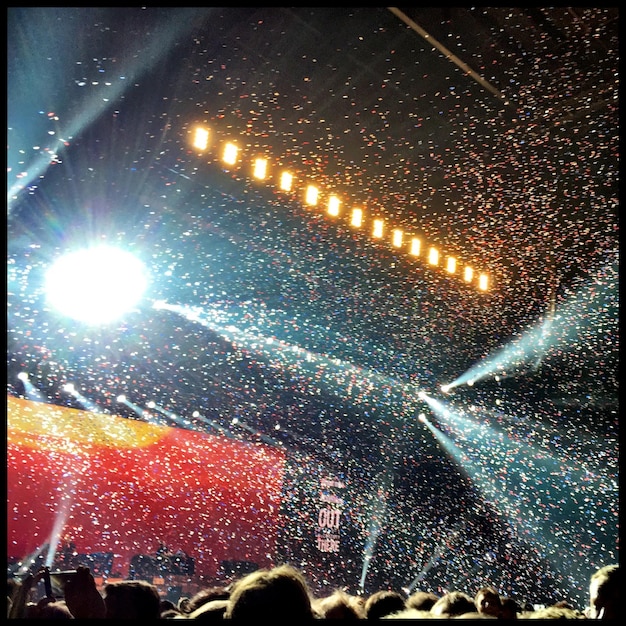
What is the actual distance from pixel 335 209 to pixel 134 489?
506 centimetres

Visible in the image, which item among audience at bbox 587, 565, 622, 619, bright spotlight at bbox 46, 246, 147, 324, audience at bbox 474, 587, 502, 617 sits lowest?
audience at bbox 474, 587, 502, 617

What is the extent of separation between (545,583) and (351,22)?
6.70 metres

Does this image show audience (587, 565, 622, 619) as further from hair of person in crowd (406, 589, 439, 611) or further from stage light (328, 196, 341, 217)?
stage light (328, 196, 341, 217)

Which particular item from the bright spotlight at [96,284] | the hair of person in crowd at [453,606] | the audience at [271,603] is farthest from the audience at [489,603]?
the bright spotlight at [96,284]

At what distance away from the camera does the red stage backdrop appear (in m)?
6.98

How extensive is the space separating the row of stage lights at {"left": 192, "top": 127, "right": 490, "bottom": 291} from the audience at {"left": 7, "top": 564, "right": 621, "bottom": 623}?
2.65m

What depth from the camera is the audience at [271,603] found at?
1091 millimetres

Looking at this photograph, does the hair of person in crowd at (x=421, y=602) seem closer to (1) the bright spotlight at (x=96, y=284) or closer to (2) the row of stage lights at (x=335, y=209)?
(2) the row of stage lights at (x=335, y=209)

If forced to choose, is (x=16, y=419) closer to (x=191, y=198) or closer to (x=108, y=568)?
(x=108, y=568)

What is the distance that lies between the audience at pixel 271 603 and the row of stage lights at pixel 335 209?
265cm

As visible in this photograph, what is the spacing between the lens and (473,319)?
630 centimetres

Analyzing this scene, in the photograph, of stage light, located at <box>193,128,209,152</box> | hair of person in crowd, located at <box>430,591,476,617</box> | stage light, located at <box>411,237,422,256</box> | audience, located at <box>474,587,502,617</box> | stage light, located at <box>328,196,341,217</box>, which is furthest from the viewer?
stage light, located at <box>411,237,422,256</box>

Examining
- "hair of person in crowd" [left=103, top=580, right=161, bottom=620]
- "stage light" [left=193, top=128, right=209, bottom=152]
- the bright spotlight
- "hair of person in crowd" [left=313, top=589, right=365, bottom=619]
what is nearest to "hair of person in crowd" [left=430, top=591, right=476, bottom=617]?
"hair of person in crowd" [left=313, top=589, right=365, bottom=619]

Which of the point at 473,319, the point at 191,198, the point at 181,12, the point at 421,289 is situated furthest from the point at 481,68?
the point at 473,319
